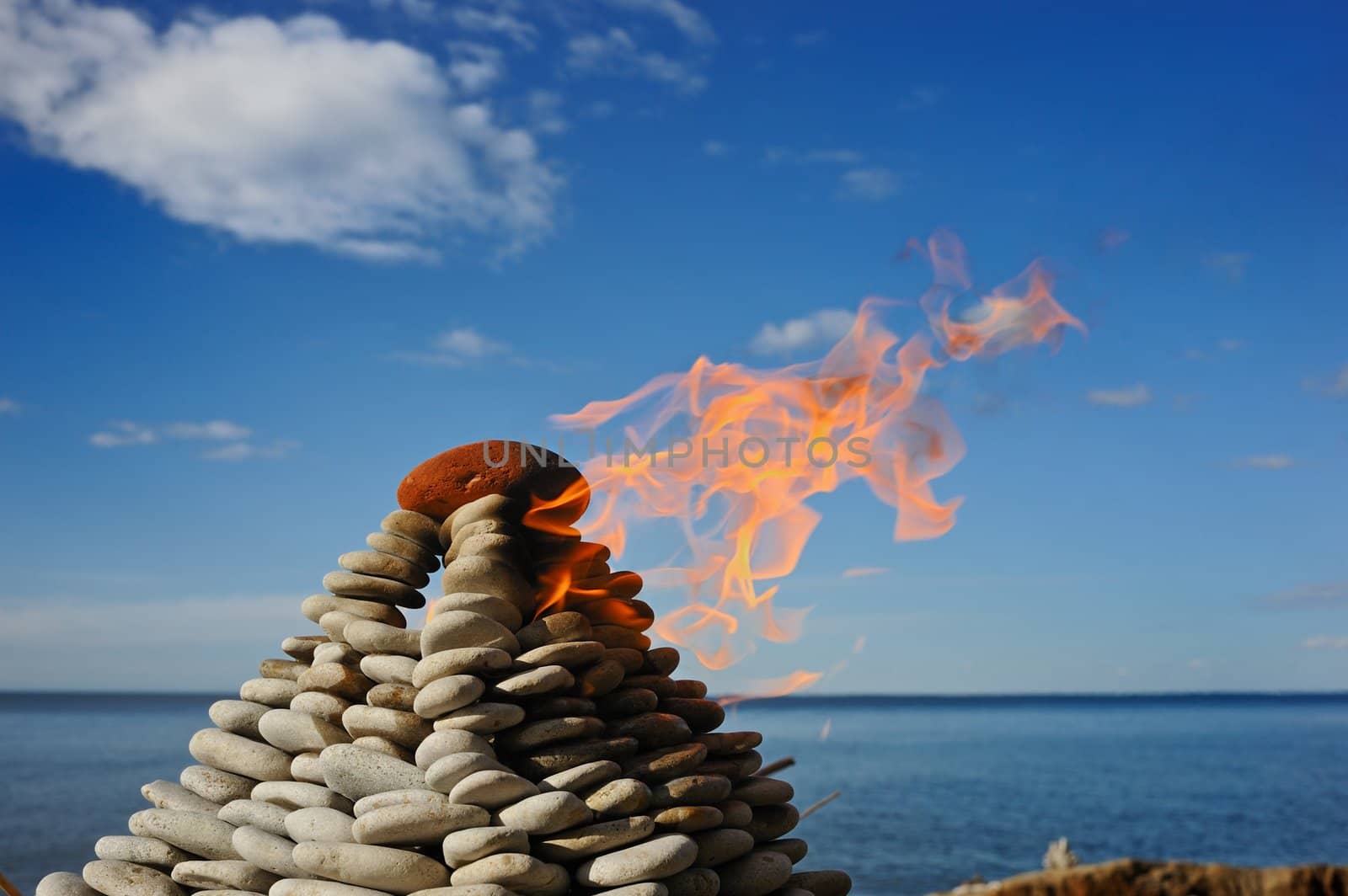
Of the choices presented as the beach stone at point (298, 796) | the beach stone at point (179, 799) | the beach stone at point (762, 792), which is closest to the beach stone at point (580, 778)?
the beach stone at point (762, 792)

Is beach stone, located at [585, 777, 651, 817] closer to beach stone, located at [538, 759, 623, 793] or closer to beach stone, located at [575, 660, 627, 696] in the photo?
beach stone, located at [538, 759, 623, 793]

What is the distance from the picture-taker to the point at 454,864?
5.09 meters

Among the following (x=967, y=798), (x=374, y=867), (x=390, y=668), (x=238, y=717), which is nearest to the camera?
(x=374, y=867)

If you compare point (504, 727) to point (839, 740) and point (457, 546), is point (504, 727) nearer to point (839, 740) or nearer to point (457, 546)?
point (457, 546)

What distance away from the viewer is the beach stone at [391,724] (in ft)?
18.1

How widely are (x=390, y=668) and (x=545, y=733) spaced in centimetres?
93

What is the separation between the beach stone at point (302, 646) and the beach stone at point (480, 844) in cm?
183

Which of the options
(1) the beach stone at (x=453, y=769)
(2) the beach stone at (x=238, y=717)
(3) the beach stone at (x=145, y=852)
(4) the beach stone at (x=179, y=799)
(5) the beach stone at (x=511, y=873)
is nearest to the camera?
(5) the beach stone at (x=511, y=873)

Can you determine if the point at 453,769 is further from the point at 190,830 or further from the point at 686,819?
the point at 190,830

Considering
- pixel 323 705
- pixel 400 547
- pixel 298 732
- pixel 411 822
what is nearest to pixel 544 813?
pixel 411 822

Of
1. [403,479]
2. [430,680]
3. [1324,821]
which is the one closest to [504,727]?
[430,680]

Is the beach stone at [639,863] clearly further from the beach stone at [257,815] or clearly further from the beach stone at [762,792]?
the beach stone at [257,815]

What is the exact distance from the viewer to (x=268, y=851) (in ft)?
17.6

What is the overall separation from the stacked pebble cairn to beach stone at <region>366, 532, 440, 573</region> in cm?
2
